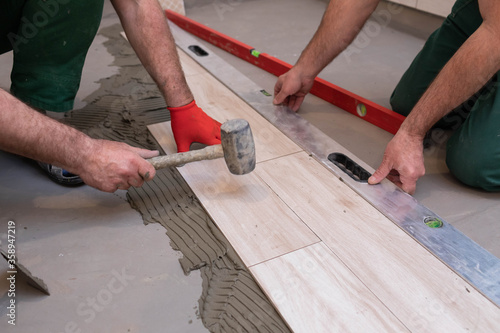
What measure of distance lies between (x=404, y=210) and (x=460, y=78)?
461 mm

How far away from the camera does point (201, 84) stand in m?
2.35

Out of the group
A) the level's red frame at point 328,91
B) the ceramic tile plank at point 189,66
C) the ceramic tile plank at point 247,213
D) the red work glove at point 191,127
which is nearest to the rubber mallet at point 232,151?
the ceramic tile plank at point 247,213

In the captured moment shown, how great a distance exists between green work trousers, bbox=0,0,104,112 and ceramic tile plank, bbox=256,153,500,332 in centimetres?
87

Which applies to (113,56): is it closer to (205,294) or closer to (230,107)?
(230,107)

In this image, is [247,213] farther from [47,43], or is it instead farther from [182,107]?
[47,43]

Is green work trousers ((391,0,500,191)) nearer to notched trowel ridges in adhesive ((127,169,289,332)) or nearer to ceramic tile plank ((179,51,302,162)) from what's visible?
ceramic tile plank ((179,51,302,162))

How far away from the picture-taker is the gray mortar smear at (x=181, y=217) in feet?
3.58

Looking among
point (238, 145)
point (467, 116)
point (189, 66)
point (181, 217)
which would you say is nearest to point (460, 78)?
point (467, 116)

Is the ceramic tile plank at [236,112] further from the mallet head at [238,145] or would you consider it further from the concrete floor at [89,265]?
the concrete floor at [89,265]

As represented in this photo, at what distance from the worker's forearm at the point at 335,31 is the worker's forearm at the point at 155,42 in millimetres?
610

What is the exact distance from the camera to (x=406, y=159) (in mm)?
1428

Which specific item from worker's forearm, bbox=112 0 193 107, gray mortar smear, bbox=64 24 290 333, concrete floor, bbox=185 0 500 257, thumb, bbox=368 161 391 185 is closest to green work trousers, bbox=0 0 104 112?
worker's forearm, bbox=112 0 193 107

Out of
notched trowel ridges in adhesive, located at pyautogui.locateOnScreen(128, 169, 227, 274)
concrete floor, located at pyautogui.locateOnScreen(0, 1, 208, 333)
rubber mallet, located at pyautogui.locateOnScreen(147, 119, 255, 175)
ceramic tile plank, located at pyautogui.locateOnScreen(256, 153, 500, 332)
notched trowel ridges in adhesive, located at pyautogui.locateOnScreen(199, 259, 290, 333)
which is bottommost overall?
concrete floor, located at pyautogui.locateOnScreen(0, 1, 208, 333)

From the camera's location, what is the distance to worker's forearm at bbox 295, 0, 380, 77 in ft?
5.85
